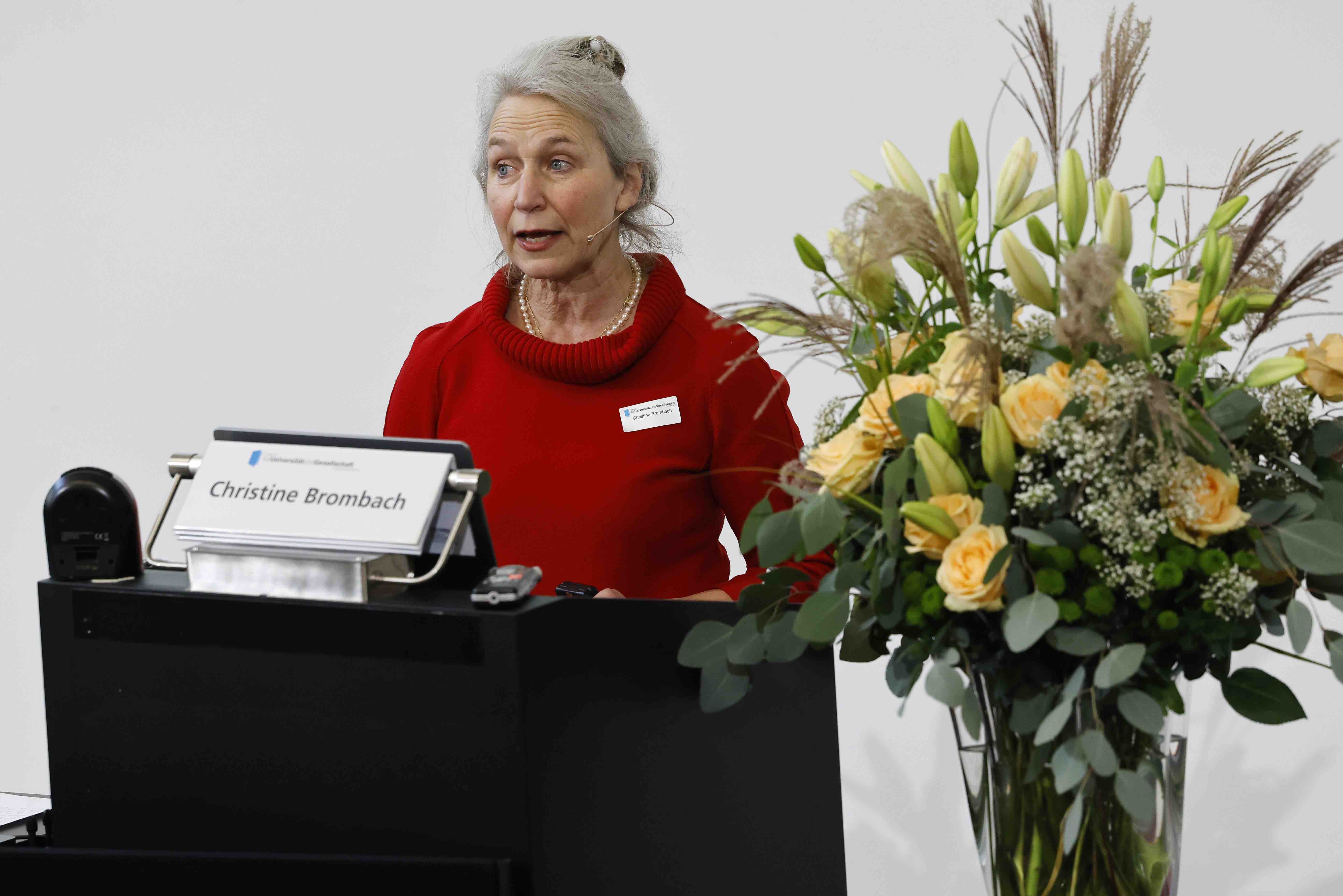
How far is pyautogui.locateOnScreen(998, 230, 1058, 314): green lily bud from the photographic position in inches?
37.5

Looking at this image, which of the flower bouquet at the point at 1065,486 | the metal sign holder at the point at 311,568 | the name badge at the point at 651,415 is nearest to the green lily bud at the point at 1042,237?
the flower bouquet at the point at 1065,486

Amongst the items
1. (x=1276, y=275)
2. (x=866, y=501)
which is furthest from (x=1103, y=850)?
(x=1276, y=275)

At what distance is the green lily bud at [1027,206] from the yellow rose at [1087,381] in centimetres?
17

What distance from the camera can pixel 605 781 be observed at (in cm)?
107

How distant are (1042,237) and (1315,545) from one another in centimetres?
30

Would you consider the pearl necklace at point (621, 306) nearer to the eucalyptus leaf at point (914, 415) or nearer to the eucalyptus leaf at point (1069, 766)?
the eucalyptus leaf at point (914, 415)

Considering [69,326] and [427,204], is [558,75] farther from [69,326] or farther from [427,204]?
Result: [69,326]

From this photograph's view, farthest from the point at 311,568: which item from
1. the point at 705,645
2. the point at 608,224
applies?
the point at 608,224

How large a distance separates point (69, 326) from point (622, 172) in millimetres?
2111

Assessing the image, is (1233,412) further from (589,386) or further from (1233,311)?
(589,386)

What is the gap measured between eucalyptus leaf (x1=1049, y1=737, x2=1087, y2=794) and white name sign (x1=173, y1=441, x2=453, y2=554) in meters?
0.49

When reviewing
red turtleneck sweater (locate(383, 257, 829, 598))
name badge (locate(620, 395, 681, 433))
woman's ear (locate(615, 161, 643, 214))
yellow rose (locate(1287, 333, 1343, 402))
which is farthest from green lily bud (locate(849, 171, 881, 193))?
woman's ear (locate(615, 161, 643, 214))

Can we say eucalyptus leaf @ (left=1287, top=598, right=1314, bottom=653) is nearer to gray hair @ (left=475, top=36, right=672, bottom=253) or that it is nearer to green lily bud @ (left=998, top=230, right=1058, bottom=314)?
green lily bud @ (left=998, top=230, right=1058, bottom=314)

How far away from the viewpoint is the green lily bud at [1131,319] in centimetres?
92
